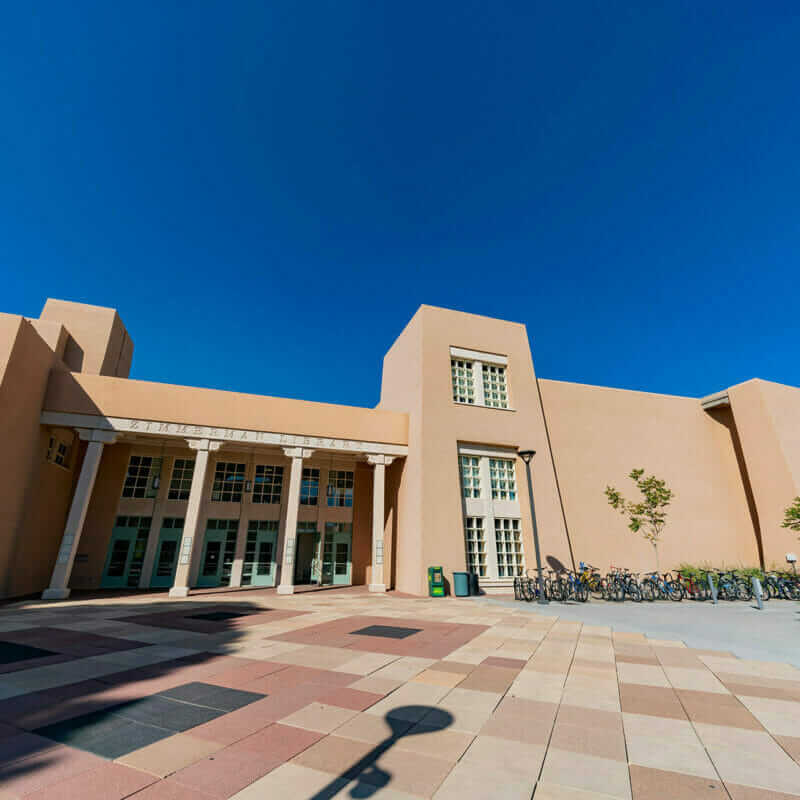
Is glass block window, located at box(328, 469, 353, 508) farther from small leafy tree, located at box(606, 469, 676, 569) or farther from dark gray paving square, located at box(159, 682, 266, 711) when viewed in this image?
dark gray paving square, located at box(159, 682, 266, 711)

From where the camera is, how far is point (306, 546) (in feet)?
63.3

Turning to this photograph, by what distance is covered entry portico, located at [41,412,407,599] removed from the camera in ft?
49.9

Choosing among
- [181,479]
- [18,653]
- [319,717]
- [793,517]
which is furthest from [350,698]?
[793,517]

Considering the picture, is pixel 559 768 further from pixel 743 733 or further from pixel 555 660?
pixel 555 660

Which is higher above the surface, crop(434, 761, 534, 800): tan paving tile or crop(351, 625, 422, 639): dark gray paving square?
crop(351, 625, 422, 639): dark gray paving square

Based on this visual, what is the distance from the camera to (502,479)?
1778 centimetres

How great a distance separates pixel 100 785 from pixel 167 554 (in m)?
17.2

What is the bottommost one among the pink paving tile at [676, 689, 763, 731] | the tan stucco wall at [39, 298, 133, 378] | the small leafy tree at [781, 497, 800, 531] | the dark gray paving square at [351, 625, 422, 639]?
the pink paving tile at [676, 689, 763, 731]

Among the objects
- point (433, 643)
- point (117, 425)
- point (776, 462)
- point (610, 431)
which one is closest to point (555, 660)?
point (433, 643)

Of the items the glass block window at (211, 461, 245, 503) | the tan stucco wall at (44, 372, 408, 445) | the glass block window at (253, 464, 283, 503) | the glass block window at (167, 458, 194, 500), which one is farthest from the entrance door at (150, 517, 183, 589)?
the tan stucco wall at (44, 372, 408, 445)

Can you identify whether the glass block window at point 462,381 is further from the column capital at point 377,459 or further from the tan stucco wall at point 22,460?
the tan stucco wall at point 22,460

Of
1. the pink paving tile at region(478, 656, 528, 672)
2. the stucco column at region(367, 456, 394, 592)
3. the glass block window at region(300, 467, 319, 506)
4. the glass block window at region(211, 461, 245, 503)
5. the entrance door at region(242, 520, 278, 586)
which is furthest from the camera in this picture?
the glass block window at region(300, 467, 319, 506)

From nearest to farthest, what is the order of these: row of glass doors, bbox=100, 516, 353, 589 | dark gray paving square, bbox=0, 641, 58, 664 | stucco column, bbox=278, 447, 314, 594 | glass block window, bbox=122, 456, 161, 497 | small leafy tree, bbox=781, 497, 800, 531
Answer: dark gray paving square, bbox=0, 641, 58, 664 < stucco column, bbox=278, 447, 314, 594 < small leafy tree, bbox=781, 497, 800, 531 < row of glass doors, bbox=100, 516, 353, 589 < glass block window, bbox=122, 456, 161, 497

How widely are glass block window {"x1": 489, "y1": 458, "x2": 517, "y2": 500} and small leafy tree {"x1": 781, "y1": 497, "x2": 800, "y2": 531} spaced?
9.92 m
